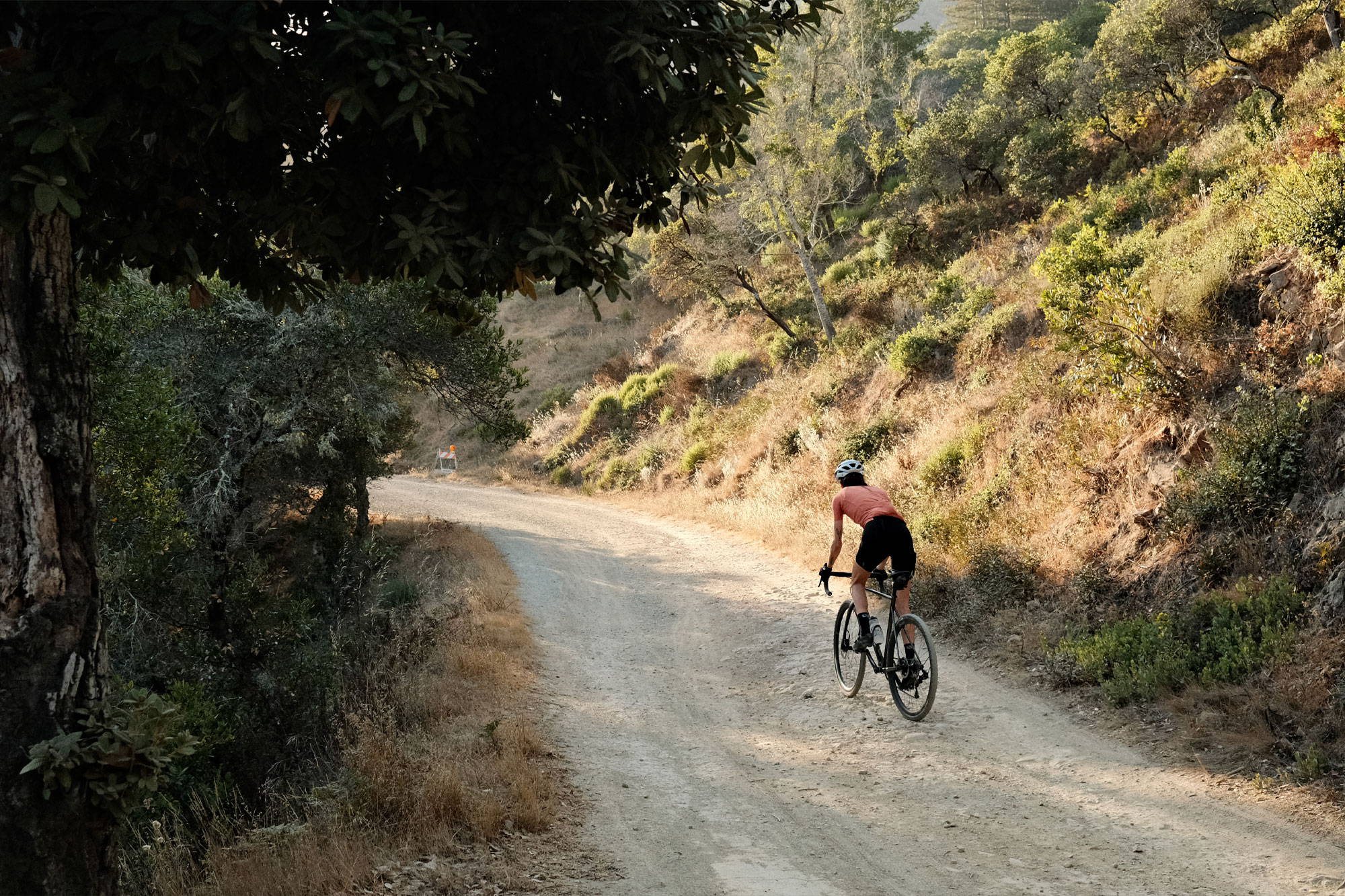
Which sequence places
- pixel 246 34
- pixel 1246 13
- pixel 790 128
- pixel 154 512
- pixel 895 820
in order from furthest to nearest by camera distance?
pixel 790 128 → pixel 1246 13 → pixel 154 512 → pixel 895 820 → pixel 246 34

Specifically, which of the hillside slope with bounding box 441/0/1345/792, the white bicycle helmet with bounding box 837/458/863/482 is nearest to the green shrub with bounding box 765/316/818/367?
the hillside slope with bounding box 441/0/1345/792

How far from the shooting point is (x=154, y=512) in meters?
10.4

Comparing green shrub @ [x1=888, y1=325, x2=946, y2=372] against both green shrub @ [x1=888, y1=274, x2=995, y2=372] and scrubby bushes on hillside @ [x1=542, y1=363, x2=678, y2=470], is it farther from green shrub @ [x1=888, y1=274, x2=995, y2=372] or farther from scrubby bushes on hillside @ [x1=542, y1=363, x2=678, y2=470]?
scrubby bushes on hillside @ [x1=542, y1=363, x2=678, y2=470]

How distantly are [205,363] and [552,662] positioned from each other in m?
8.44

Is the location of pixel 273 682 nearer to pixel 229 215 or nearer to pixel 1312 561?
pixel 229 215

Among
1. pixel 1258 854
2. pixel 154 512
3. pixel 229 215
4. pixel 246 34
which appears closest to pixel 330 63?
pixel 246 34

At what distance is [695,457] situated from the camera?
2514cm

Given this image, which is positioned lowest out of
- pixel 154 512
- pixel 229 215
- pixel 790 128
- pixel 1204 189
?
pixel 154 512

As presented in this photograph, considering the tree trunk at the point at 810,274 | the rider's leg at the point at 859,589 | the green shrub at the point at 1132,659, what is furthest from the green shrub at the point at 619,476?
the green shrub at the point at 1132,659

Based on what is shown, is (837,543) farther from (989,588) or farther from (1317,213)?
(1317,213)

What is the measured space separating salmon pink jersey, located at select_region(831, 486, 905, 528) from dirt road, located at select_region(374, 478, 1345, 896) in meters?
1.88

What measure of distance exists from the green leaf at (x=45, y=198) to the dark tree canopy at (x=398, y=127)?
29 cm

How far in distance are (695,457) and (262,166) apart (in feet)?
68.4

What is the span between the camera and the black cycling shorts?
27.9ft
